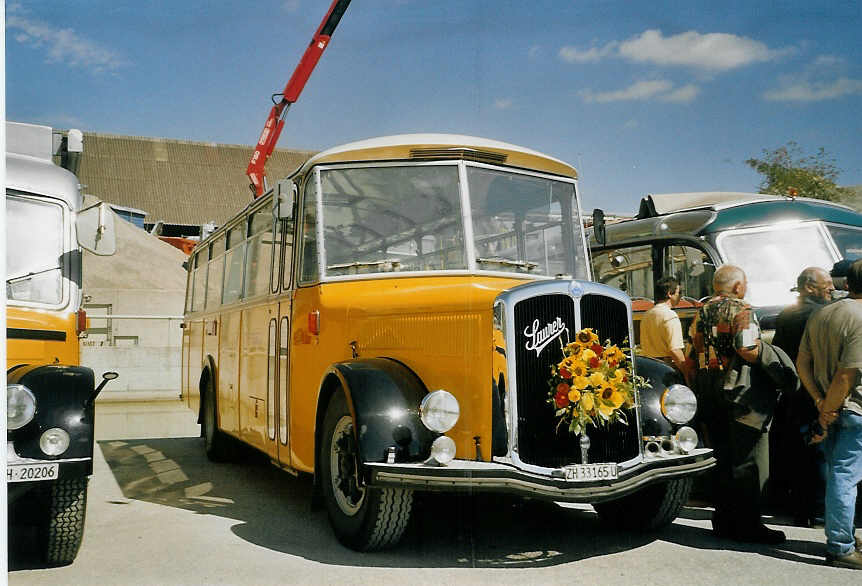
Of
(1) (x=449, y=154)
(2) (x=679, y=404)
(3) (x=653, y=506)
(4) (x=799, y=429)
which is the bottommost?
(3) (x=653, y=506)

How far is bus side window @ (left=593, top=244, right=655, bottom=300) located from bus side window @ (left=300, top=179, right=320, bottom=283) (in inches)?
143

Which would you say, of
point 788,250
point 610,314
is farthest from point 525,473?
point 788,250

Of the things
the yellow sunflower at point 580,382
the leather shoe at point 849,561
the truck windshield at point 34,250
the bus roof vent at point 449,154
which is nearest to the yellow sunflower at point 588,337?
the yellow sunflower at point 580,382

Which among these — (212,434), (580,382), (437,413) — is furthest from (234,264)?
(580,382)

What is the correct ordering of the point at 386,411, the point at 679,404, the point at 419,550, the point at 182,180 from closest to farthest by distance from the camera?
the point at 386,411, the point at 419,550, the point at 679,404, the point at 182,180

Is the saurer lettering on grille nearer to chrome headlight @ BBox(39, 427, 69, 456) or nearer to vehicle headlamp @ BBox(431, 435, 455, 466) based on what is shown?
vehicle headlamp @ BBox(431, 435, 455, 466)

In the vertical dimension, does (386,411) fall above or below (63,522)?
above

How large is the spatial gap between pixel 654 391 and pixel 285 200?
9.57ft

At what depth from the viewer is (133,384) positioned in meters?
16.7

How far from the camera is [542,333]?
199 inches

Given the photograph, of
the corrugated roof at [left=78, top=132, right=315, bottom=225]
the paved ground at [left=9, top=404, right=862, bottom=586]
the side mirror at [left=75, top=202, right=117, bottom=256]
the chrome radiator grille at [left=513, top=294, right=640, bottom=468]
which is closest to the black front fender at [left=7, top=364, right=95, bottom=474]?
the paved ground at [left=9, top=404, right=862, bottom=586]

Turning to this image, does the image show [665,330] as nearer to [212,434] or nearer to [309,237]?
[309,237]

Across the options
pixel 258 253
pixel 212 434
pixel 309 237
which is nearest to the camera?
pixel 309 237

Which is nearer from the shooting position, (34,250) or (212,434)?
(34,250)
